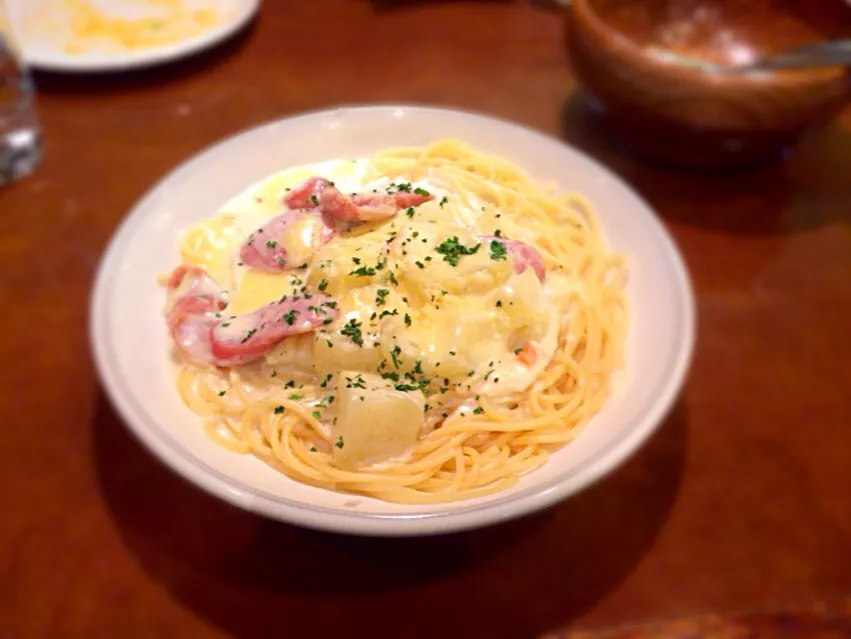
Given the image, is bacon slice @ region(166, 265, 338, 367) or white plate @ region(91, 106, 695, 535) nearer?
white plate @ region(91, 106, 695, 535)

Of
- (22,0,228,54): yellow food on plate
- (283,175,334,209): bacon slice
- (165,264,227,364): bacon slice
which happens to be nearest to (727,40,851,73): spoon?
(283,175,334,209): bacon slice

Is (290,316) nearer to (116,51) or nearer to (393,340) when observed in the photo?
(393,340)

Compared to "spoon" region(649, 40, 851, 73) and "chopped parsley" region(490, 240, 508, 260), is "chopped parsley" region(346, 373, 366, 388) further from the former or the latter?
"spoon" region(649, 40, 851, 73)

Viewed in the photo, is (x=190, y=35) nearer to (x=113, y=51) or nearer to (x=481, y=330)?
(x=113, y=51)

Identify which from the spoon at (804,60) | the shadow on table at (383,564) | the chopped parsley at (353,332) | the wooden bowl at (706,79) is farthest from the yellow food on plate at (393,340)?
the spoon at (804,60)

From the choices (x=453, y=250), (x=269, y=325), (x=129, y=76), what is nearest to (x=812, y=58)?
(x=453, y=250)

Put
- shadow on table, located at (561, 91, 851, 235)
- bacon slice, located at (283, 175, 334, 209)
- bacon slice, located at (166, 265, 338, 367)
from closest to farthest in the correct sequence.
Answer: bacon slice, located at (166, 265, 338, 367), bacon slice, located at (283, 175, 334, 209), shadow on table, located at (561, 91, 851, 235)

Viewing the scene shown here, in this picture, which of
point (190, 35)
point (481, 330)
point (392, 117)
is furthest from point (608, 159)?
point (190, 35)
